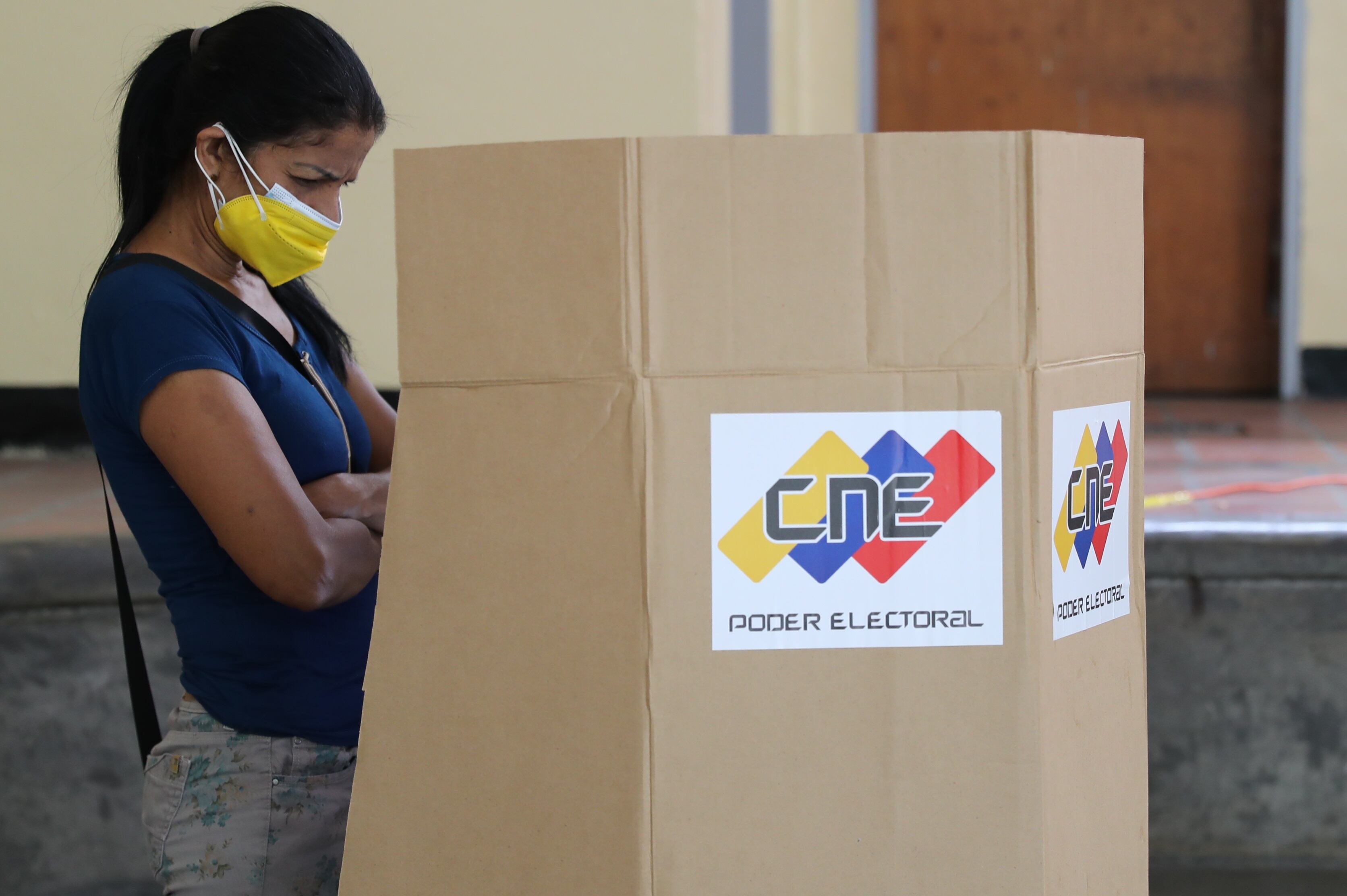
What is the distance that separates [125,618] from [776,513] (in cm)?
76

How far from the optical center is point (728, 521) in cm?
68

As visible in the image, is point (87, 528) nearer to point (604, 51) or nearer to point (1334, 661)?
point (604, 51)

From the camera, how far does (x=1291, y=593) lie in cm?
208

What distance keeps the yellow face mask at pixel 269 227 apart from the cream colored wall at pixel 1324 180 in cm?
436

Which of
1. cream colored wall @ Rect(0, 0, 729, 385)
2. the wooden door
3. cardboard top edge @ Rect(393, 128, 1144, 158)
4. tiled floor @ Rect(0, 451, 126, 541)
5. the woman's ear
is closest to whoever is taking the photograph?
cardboard top edge @ Rect(393, 128, 1144, 158)

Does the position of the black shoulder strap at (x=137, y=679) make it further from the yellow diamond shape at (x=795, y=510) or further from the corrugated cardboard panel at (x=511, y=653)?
the yellow diamond shape at (x=795, y=510)

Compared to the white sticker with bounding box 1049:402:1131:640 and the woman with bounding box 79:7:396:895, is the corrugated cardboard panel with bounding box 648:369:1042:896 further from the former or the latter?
the woman with bounding box 79:7:396:895

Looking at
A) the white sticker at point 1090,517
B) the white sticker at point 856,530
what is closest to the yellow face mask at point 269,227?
the white sticker at point 856,530

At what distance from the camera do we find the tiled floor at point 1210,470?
221 centimetres

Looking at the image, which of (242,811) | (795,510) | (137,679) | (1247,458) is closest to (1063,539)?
(795,510)

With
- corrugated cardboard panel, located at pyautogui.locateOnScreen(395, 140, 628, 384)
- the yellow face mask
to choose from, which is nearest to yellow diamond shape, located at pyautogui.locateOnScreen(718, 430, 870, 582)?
corrugated cardboard panel, located at pyautogui.locateOnScreen(395, 140, 628, 384)

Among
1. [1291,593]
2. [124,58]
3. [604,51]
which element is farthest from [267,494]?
[124,58]

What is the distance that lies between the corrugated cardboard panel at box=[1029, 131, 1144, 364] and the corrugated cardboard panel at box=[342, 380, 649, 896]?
256 millimetres

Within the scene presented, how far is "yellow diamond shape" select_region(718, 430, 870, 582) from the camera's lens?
68 centimetres
